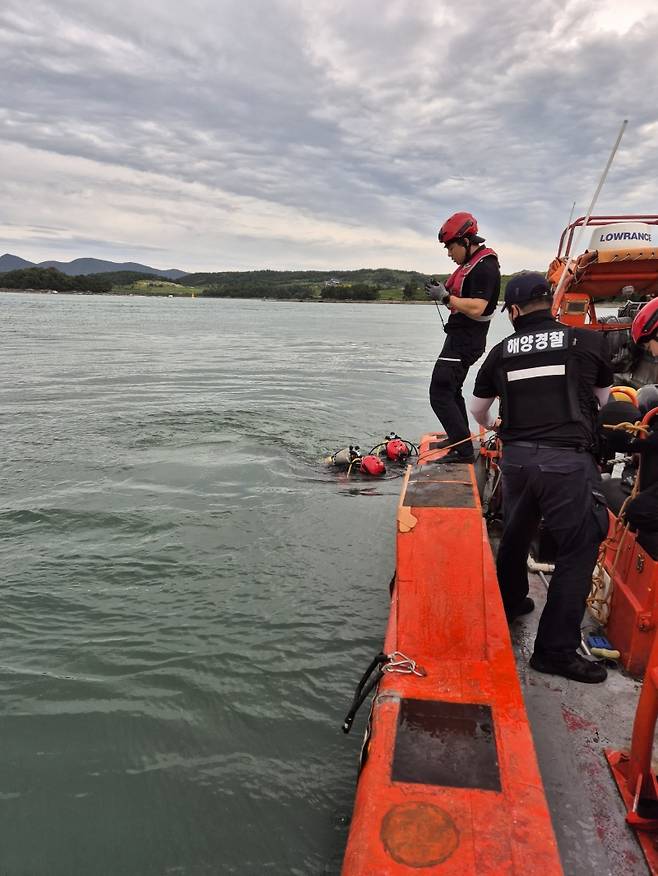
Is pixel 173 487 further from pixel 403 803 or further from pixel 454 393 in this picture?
pixel 403 803

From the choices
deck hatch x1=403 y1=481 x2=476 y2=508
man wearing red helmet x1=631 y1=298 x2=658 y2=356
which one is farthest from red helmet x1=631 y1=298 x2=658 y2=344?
deck hatch x1=403 y1=481 x2=476 y2=508

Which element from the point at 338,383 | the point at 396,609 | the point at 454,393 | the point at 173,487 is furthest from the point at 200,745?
the point at 338,383

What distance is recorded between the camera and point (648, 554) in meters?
3.50

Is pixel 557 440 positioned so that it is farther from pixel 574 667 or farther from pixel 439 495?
pixel 574 667

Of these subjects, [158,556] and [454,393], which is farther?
[158,556]

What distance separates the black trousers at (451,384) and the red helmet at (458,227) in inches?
38.2

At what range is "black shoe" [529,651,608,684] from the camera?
3.58 meters

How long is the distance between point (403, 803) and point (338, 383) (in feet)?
65.0

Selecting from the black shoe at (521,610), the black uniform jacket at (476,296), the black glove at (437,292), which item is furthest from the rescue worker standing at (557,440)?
the black glove at (437,292)

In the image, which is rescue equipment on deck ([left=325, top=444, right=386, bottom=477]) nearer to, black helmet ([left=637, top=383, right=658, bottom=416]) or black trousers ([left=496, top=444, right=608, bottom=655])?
black helmet ([left=637, top=383, right=658, bottom=416])

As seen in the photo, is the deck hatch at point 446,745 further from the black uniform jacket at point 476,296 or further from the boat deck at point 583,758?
the black uniform jacket at point 476,296

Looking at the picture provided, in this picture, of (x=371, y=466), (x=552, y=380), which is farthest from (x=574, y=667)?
(x=371, y=466)

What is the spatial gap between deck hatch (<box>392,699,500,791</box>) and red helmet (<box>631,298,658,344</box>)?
2150 millimetres

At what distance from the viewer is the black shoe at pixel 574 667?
358cm
